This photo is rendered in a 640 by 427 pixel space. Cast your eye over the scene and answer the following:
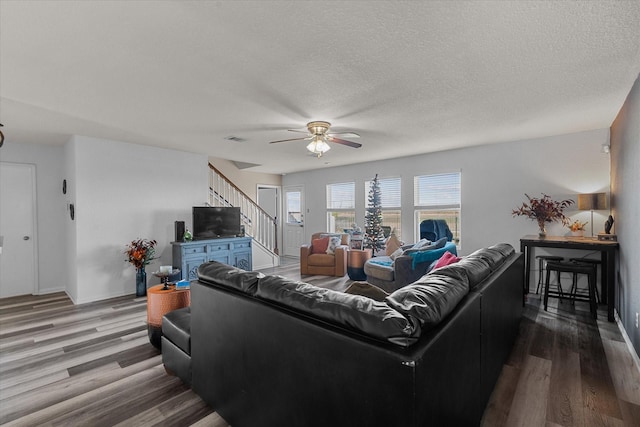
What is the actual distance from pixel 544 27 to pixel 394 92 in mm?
1236

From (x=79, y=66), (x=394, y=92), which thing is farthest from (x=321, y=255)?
(x=79, y=66)

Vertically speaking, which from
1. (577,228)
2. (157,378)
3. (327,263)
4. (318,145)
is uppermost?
A: (318,145)

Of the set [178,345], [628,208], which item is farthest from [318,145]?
[628,208]

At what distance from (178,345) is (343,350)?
169 cm

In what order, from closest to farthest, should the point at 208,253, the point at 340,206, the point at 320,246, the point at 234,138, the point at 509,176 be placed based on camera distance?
the point at 234,138, the point at 509,176, the point at 208,253, the point at 320,246, the point at 340,206

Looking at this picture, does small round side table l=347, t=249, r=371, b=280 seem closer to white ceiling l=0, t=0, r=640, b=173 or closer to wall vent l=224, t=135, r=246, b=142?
white ceiling l=0, t=0, r=640, b=173

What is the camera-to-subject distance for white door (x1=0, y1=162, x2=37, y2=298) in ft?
15.4

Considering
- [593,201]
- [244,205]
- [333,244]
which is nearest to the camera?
[593,201]

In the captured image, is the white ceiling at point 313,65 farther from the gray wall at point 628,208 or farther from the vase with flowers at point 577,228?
the vase with flowers at point 577,228

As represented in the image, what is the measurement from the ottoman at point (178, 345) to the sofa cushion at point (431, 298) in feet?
5.39

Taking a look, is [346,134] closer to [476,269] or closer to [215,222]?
[476,269]

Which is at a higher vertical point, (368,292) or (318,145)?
(318,145)

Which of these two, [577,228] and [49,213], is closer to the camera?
[577,228]

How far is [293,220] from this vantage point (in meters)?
8.86
